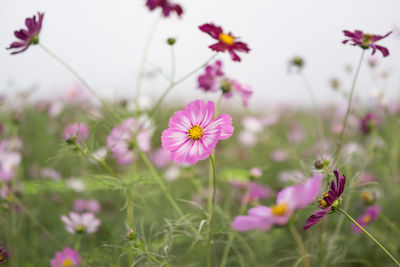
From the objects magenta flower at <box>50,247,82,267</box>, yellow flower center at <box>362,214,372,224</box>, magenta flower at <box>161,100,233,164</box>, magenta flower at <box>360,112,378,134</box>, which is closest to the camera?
magenta flower at <box>161,100,233,164</box>

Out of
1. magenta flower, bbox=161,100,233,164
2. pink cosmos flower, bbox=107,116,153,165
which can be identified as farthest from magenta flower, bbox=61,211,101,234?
Result: magenta flower, bbox=161,100,233,164

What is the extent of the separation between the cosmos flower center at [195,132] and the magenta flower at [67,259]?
457 millimetres

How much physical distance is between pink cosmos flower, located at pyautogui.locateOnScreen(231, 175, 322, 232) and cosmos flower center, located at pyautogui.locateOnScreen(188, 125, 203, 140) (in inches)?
7.2

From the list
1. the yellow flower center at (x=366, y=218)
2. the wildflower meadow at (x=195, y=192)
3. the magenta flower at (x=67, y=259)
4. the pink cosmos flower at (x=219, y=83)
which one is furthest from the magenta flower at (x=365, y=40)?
the magenta flower at (x=67, y=259)

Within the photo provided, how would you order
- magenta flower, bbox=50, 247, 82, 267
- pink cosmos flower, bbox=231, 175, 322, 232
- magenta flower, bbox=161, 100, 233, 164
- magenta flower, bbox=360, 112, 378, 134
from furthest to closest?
magenta flower, bbox=360, 112, 378, 134
magenta flower, bbox=50, 247, 82, 267
magenta flower, bbox=161, 100, 233, 164
pink cosmos flower, bbox=231, 175, 322, 232

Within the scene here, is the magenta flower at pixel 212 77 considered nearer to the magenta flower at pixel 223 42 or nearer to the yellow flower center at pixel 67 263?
the magenta flower at pixel 223 42

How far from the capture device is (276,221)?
434 mm

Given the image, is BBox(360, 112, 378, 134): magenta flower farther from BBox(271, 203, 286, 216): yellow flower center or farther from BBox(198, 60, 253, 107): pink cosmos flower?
BBox(271, 203, 286, 216): yellow flower center

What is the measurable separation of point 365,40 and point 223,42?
294 mm

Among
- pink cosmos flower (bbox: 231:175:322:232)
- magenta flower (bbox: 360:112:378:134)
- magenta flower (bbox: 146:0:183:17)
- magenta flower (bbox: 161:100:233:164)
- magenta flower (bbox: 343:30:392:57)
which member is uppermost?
magenta flower (bbox: 146:0:183:17)

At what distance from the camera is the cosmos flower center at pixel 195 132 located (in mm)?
612

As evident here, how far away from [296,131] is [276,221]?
2353 mm

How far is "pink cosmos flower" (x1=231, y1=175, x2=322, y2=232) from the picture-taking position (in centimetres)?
41

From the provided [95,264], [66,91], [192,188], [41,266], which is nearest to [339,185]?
[95,264]
